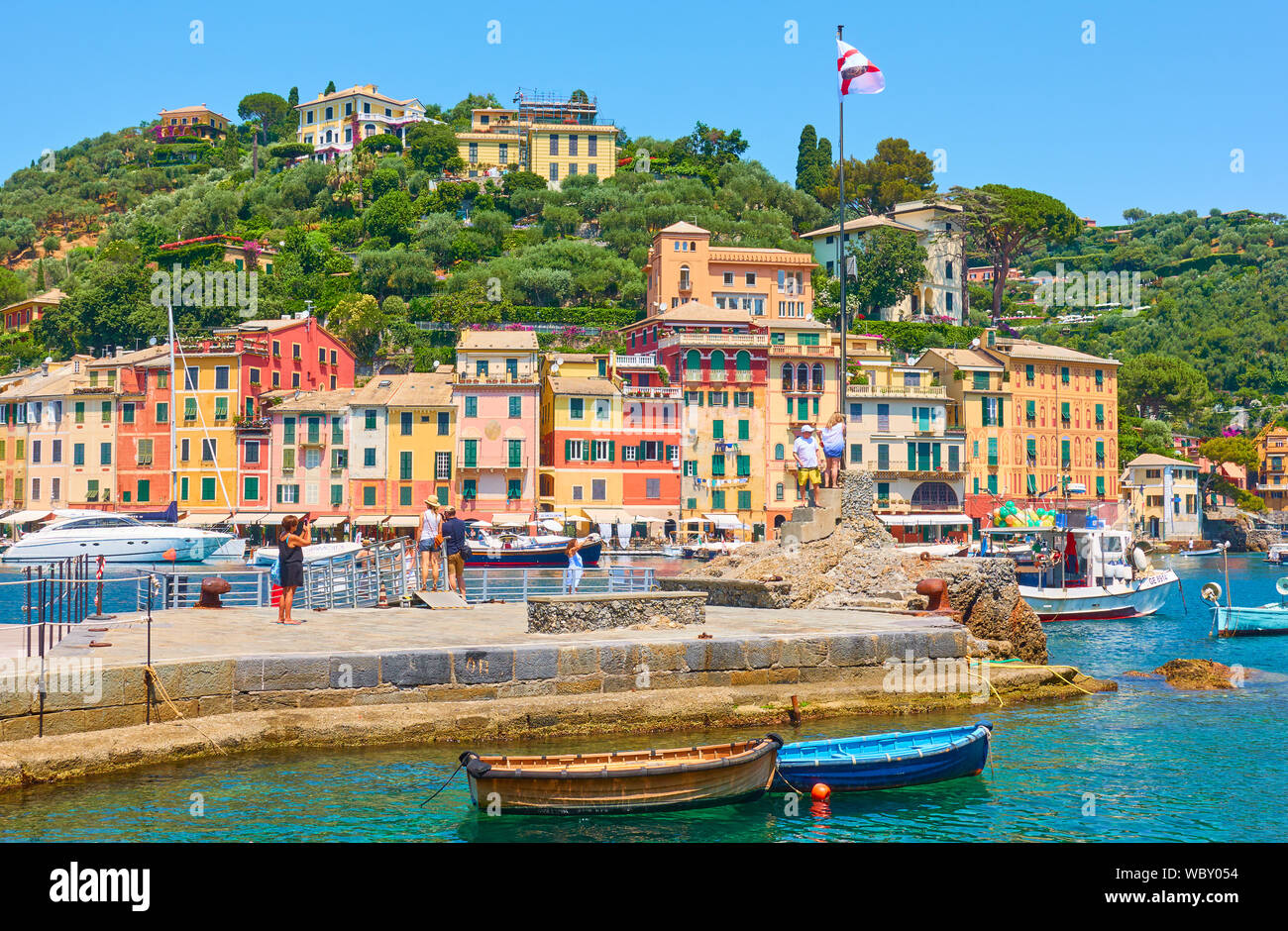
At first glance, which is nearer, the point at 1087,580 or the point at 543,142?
the point at 1087,580

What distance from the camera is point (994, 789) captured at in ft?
46.6

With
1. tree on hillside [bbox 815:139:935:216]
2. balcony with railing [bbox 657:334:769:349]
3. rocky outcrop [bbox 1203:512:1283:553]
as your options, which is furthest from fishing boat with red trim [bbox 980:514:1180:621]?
tree on hillside [bbox 815:139:935:216]

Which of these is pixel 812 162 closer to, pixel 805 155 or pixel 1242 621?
pixel 805 155

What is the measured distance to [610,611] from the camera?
18.5 m

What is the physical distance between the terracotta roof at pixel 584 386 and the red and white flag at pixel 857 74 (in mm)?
40211

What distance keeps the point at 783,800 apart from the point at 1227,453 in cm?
9644

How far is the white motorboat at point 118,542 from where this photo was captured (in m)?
57.5

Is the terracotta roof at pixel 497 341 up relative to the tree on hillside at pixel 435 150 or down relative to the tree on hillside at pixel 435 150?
down

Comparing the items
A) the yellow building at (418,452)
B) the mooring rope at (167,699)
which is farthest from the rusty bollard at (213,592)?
the yellow building at (418,452)

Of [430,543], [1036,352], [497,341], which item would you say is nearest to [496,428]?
[497,341]

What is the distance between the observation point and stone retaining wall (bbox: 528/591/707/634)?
18.1 meters

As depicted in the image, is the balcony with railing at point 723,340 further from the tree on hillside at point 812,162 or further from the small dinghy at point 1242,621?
the tree on hillside at point 812,162

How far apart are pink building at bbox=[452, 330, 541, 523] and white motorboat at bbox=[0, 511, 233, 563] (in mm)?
13657

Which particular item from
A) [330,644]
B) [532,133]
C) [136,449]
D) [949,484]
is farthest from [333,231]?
[330,644]
